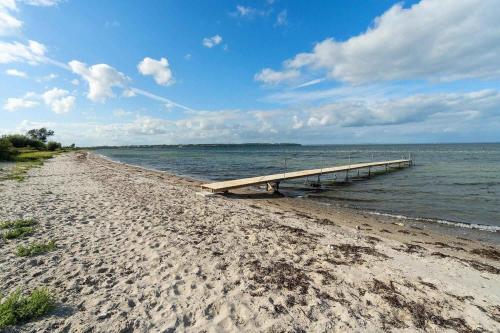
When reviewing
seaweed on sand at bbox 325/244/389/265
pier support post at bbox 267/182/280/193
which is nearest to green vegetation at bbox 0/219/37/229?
seaweed on sand at bbox 325/244/389/265

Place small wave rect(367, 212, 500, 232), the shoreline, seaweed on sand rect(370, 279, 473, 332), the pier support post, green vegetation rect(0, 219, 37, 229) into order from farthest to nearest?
the pier support post, small wave rect(367, 212, 500, 232), the shoreline, green vegetation rect(0, 219, 37, 229), seaweed on sand rect(370, 279, 473, 332)

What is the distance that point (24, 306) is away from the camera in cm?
369

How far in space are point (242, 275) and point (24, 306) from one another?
3309 mm

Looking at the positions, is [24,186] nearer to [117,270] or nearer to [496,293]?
[117,270]

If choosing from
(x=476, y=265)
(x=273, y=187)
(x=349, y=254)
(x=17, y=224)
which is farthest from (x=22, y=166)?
(x=476, y=265)

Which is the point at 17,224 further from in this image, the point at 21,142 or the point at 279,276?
the point at 21,142

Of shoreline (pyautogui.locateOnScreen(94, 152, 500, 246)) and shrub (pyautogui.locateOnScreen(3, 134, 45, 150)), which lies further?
shrub (pyautogui.locateOnScreen(3, 134, 45, 150))

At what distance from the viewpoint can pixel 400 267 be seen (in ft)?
20.0

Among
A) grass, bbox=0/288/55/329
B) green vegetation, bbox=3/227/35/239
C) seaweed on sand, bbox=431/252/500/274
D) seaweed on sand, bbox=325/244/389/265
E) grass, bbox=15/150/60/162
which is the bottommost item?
seaweed on sand, bbox=431/252/500/274

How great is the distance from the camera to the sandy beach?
12.9 feet

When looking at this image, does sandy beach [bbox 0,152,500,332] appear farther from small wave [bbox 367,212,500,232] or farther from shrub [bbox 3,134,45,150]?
shrub [bbox 3,134,45,150]

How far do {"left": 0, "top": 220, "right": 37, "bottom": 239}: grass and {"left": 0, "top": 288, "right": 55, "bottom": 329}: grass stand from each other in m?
3.03

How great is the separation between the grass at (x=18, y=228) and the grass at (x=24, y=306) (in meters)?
3.03

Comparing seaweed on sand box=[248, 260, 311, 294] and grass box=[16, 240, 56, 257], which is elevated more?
grass box=[16, 240, 56, 257]
